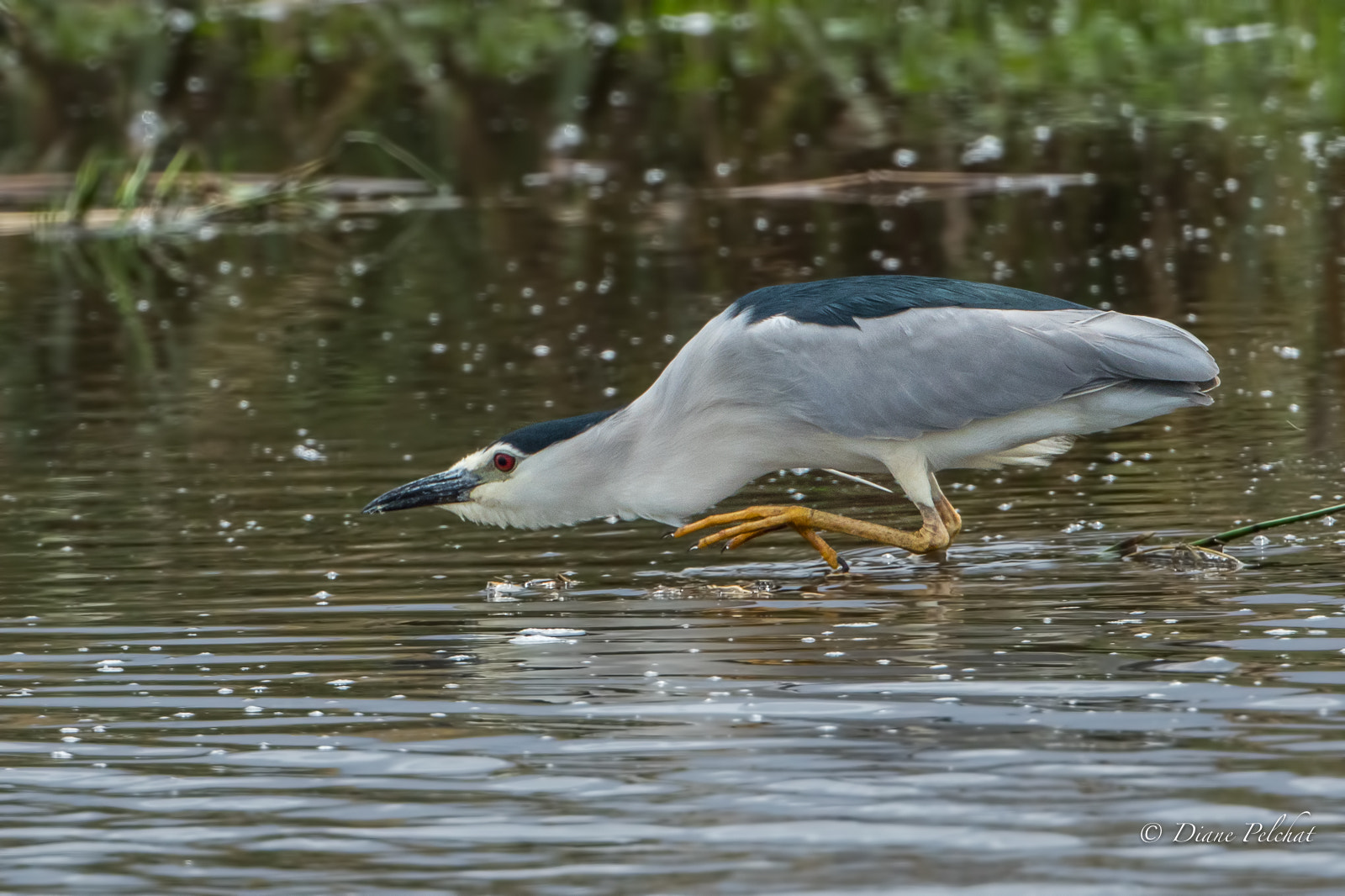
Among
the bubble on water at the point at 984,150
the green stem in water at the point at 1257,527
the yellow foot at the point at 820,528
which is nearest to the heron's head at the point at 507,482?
the yellow foot at the point at 820,528

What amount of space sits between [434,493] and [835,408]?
4.45 ft

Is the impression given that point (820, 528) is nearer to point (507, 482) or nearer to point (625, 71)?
point (507, 482)

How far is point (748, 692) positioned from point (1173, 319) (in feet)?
21.2

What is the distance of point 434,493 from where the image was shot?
6.68 metres

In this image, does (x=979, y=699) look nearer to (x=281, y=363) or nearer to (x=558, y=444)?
(x=558, y=444)

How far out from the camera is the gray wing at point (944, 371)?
6539 millimetres

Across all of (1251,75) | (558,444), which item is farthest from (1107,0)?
(558,444)

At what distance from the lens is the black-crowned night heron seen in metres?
6.55

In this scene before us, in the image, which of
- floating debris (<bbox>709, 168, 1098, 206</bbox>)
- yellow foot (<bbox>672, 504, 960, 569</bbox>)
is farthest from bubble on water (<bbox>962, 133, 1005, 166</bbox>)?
yellow foot (<bbox>672, 504, 960, 569</bbox>)

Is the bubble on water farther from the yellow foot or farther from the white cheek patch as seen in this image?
the white cheek patch

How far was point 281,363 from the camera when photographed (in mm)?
11094

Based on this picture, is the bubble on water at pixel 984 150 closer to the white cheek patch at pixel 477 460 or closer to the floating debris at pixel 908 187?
the floating debris at pixel 908 187

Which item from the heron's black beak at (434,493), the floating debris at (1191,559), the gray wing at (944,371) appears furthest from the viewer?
the heron's black beak at (434,493)

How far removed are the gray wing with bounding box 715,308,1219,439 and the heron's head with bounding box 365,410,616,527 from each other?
1.98 ft
